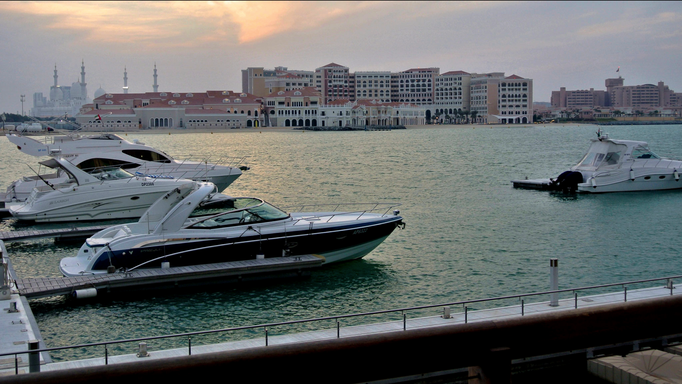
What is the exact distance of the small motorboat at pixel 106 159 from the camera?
26109mm

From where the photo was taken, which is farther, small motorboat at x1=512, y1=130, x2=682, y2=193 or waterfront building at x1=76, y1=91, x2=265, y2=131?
waterfront building at x1=76, y1=91, x2=265, y2=131

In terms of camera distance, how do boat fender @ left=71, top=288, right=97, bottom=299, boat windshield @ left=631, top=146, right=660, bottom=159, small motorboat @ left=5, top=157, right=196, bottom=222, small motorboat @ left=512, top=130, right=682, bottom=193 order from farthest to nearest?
boat windshield @ left=631, top=146, right=660, bottom=159 < small motorboat @ left=512, top=130, right=682, bottom=193 < small motorboat @ left=5, top=157, right=196, bottom=222 < boat fender @ left=71, top=288, right=97, bottom=299

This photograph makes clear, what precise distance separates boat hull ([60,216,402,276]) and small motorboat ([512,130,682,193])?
19155 millimetres

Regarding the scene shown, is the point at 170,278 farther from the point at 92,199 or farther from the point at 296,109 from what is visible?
the point at 296,109

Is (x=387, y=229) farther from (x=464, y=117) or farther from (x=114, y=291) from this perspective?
(x=464, y=117)

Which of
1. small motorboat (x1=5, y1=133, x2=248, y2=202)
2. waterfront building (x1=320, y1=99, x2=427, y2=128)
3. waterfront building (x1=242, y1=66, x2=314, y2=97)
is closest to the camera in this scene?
small motorboat (x1=5, y1=133, x2=248, y2=202)

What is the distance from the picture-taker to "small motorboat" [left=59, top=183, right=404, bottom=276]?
14688 millimetres

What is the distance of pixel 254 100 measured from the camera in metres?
156

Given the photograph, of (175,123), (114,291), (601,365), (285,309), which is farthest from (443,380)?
(175,123)

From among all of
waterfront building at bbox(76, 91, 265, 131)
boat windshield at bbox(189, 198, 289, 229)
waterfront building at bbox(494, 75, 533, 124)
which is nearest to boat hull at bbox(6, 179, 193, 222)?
boat windshield at bbox(189, 198, 289, 229)

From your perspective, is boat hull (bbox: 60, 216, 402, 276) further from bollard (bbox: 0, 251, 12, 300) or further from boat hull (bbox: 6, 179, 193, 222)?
boat hull (bbox: 6, 179, 193, 222)

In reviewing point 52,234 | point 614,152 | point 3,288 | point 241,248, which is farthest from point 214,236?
point 614,152

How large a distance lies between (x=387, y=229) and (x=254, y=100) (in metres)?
143

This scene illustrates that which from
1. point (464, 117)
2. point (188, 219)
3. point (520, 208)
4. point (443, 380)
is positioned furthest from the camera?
point (464, 117)
